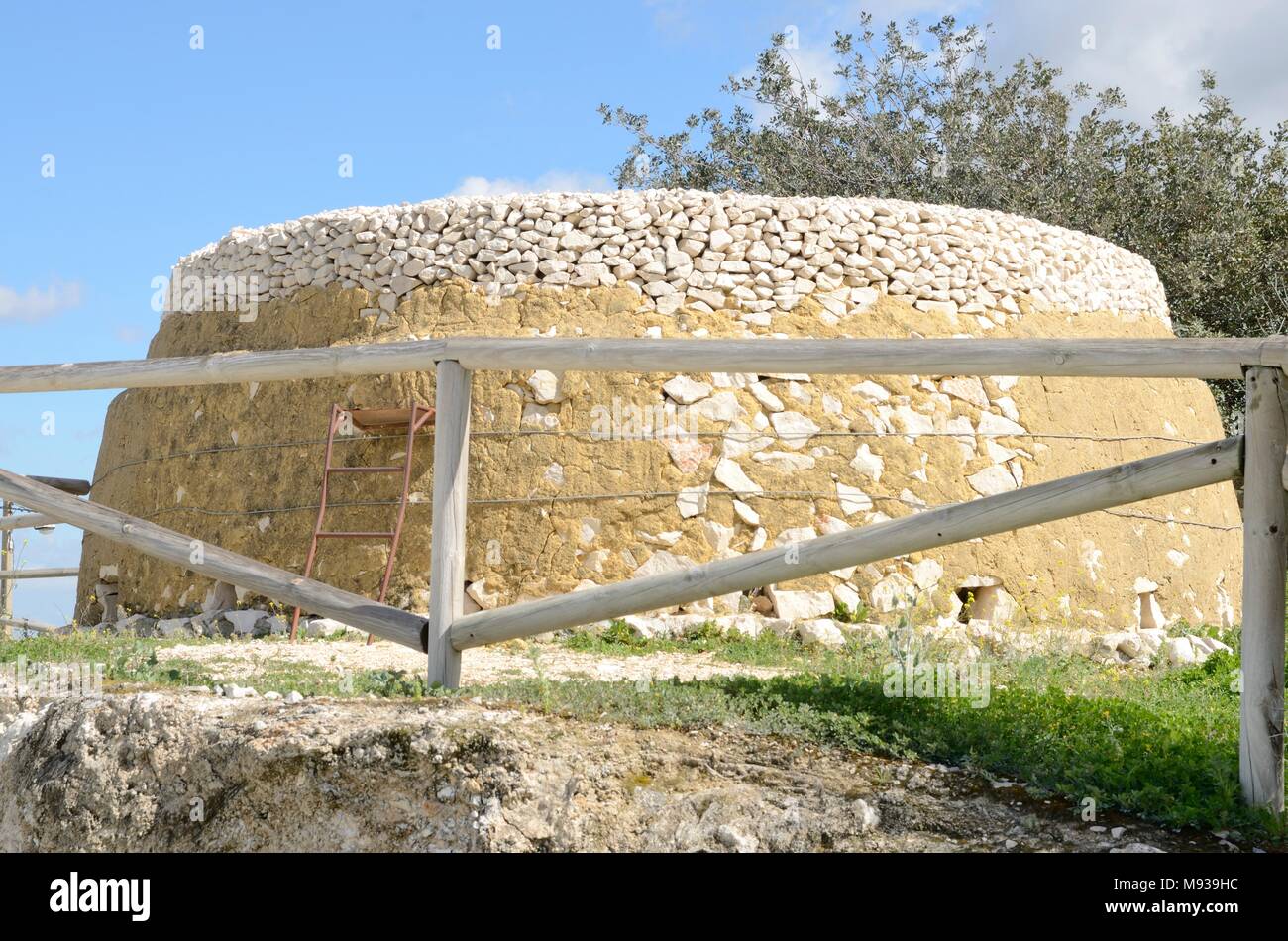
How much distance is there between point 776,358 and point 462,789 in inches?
69.5

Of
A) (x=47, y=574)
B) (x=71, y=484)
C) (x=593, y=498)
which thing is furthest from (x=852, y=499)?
(x=47, y=574)

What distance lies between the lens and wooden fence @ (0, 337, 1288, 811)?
134 inches

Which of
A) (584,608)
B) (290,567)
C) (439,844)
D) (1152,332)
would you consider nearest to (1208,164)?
(1152,332)

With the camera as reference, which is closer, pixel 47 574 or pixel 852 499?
pixel 852 499

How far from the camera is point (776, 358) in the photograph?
4090mm

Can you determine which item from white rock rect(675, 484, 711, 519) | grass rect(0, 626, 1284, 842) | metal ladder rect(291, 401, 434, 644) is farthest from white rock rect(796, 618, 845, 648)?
metal ladder rect(291, 401, 434, 644)

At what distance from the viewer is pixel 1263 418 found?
341 centimetres

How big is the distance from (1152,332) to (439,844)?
8.80 metres

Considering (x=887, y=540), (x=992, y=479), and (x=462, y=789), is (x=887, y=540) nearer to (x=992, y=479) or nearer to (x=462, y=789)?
(x=462, y=789)

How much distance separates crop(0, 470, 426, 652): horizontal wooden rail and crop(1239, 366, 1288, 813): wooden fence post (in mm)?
2650

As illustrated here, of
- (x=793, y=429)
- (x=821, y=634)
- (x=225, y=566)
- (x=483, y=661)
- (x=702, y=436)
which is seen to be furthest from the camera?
(x=793, y=429)

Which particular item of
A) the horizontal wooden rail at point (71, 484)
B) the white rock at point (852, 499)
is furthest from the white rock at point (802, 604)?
the horizontal wooden rail at point (71, 484)
